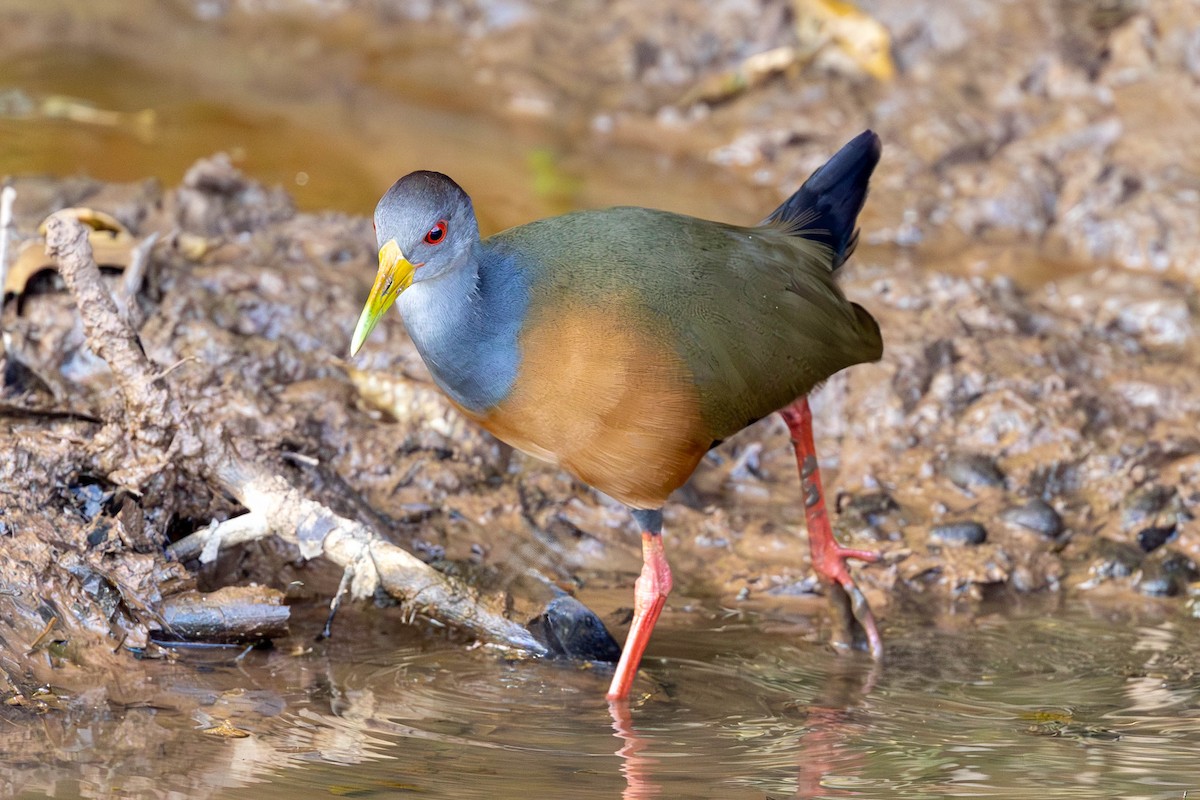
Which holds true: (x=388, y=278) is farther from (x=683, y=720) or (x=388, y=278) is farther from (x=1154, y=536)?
(x=1154, y=536)

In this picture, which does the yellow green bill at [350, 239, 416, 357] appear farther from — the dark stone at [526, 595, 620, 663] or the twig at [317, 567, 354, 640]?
the dark stone at [526, 595, 620, 663]

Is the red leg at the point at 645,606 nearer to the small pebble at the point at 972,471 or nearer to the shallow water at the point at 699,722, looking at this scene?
the shallow water at the point at 699,722

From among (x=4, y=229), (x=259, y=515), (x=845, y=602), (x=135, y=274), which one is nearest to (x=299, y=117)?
(x=135, y=274)

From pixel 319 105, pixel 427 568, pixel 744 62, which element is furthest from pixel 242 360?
pixel 744 62

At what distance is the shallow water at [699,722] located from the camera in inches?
124

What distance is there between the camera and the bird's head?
3572mm

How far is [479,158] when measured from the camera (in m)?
7.11

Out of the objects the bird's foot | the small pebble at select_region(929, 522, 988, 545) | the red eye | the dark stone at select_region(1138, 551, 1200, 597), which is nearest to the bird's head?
the red eye

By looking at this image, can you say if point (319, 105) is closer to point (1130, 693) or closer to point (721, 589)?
point (721, 589)

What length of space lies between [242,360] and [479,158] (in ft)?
8.34

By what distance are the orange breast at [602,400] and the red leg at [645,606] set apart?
0.28 metres

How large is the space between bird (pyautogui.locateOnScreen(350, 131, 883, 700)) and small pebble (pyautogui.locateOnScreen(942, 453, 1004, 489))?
0.98m

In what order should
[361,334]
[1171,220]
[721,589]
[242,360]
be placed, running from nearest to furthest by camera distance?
[361,334]
[721,589]
[242,360]
[1171,220]

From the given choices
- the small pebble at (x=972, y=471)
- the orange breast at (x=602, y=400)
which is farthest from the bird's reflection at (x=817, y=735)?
the small pebble at (x=972, y=471)
